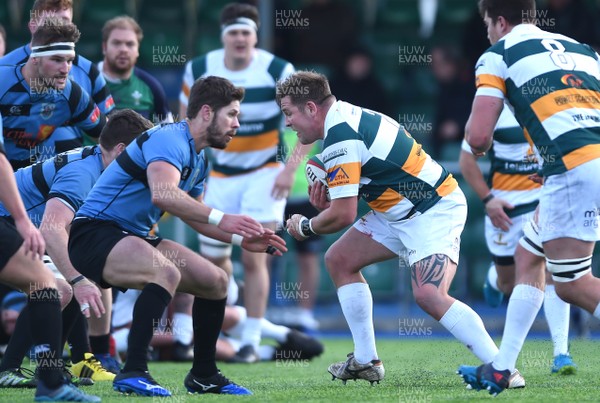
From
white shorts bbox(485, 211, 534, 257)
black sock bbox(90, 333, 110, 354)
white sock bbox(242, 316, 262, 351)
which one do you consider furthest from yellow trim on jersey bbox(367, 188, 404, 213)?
white sock bbox(242, 316, 262, 351)

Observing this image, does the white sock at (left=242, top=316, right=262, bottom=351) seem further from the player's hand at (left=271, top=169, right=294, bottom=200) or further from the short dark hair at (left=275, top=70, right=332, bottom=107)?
the short dark hair at (left=275, top=70, right=332, bottom=107)

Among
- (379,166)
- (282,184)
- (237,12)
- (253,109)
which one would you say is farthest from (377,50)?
(379,166)

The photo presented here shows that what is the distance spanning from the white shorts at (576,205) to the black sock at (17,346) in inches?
131

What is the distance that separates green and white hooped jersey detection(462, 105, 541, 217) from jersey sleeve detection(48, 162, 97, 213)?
346 cm

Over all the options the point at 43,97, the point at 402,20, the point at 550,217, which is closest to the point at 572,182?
the point at 550,217

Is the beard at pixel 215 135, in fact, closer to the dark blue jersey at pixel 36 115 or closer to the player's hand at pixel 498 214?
the dark blue jersey at pixel 36 115

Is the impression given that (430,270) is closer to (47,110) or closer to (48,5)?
(47,110)

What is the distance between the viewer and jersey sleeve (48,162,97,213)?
6594 millimetres

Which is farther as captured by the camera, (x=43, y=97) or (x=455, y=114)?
(x=455, y=114)

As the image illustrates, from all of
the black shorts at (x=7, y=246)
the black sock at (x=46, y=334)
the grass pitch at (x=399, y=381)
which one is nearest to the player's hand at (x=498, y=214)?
the grass pitch at (x=399, y=381)

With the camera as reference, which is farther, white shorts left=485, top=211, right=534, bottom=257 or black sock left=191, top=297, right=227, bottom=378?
white shorts left=485, top=211, right=534, bottom=257

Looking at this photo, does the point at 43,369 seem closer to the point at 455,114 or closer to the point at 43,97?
the point at 43,97

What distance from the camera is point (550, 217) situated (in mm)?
5934

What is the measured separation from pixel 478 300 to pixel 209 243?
3803 mm
